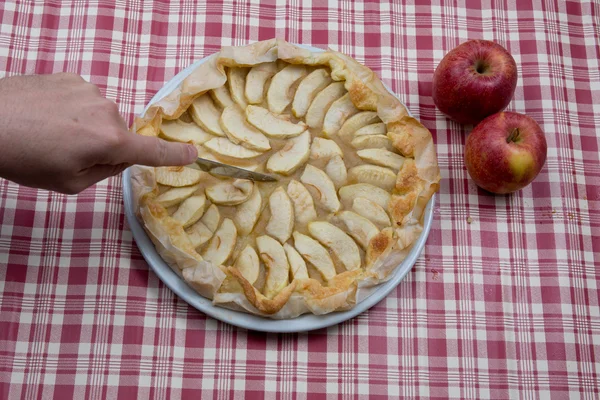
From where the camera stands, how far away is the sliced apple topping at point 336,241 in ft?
7.52

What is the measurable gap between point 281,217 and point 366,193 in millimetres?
329

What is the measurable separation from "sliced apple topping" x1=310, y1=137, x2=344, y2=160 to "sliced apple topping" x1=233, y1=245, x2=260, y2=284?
444 mm

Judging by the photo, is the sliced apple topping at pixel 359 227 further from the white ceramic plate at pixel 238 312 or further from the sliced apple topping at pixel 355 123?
the sliced apple topping at pixel 355 123

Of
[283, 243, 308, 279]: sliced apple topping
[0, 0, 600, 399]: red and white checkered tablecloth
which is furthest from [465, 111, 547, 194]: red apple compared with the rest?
[283, 243, 308, 279]: sliced apple topping

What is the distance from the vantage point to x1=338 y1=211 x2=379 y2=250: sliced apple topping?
2.30 metres

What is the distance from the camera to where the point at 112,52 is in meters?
2.73

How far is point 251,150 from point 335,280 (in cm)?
57

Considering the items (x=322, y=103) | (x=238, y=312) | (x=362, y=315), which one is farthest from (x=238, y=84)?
(x=362, y=315)

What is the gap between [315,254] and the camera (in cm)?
228

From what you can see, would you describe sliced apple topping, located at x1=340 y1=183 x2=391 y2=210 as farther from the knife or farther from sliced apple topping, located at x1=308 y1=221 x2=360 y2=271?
the knife

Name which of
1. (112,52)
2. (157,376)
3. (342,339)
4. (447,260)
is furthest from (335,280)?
(112,52)

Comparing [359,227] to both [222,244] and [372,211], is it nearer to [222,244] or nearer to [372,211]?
[372,211]

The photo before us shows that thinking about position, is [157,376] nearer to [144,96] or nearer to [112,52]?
[144,96]

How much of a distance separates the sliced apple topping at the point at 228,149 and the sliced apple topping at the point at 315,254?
360 mm
